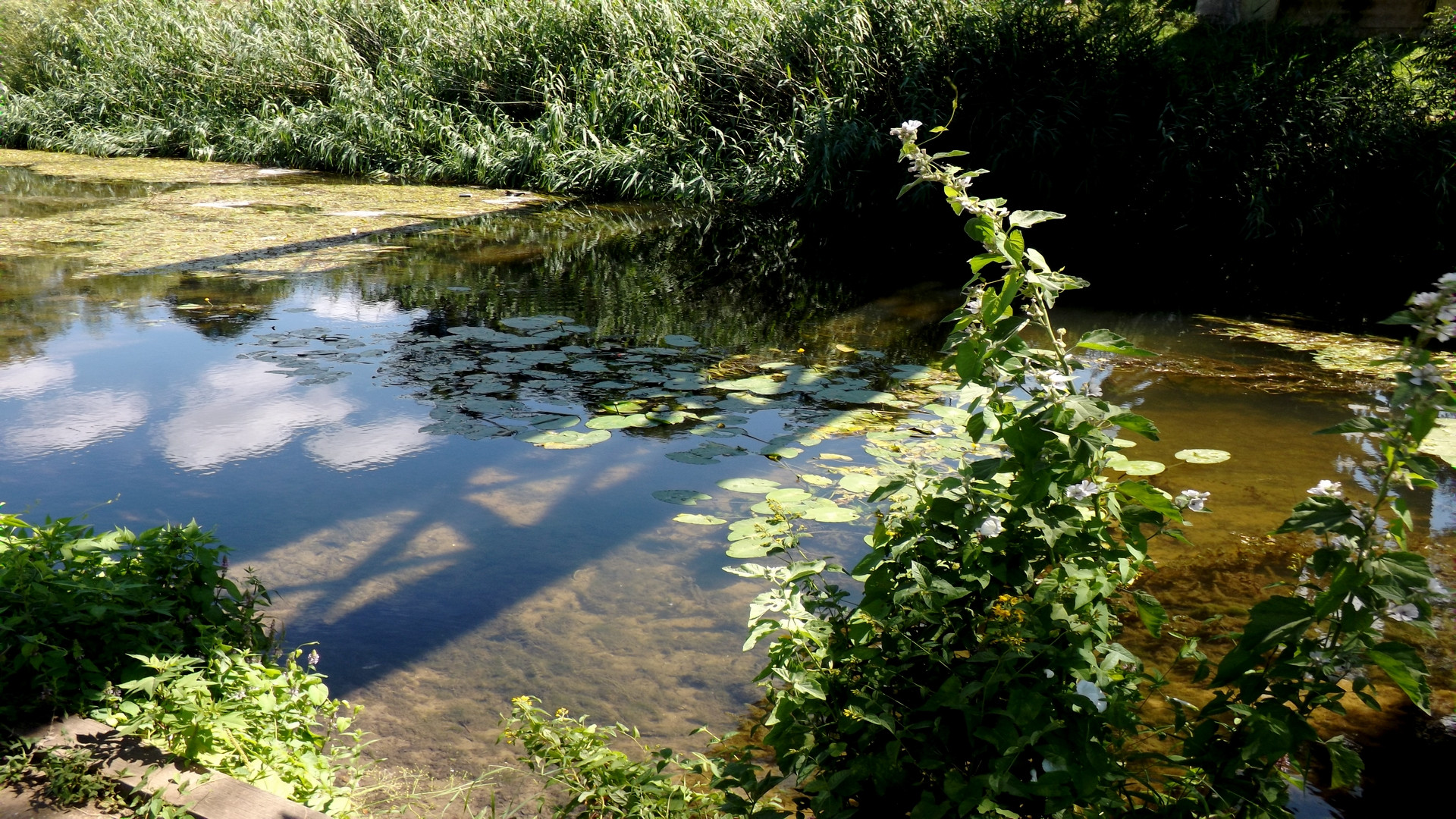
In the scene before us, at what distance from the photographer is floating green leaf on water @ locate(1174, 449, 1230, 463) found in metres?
3.29

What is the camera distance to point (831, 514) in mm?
2770

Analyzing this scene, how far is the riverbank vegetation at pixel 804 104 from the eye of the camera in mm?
6754

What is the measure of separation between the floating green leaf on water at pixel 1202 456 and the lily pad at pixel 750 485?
146cm

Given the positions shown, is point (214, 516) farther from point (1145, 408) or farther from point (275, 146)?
point (275, 146)

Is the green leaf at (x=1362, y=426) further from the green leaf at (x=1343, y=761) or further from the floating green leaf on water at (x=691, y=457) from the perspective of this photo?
the floating green leaf on water at (x=691, y=457)

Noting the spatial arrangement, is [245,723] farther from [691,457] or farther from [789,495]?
[691,457]

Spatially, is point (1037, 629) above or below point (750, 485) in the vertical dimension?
above

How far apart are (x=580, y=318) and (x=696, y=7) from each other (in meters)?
5.94

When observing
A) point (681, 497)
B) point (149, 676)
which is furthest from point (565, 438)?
point (149, 676)

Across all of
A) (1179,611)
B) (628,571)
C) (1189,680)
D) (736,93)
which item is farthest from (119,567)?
(736,93)

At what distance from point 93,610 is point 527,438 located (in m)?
1.81

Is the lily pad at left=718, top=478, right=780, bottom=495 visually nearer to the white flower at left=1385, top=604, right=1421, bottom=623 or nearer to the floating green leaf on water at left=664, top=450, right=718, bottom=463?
the floating green leaf on water at left=664, top=450, right=718, bottom=463

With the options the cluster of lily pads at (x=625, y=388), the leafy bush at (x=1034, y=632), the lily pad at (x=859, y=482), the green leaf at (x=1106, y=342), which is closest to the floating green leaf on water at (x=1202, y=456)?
the cluster of lily pads at (x=625, y=388)

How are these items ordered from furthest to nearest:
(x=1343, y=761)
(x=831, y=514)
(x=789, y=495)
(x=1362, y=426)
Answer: (x=789, y=495) → (x=831, y=514) → (x=1343, y=761) → (x=1362, y=426)
